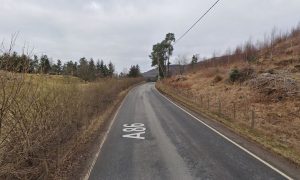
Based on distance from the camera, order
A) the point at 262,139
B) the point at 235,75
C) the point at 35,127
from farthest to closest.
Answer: the point at 235,75 → the point at 262,139 → the point at 35,127

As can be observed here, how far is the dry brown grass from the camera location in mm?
7065

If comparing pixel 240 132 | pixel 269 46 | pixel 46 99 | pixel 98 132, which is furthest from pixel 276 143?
pixel 269 46

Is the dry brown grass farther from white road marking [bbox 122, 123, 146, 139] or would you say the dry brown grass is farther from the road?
white road marking [bbox 122, 123, 146, 139]

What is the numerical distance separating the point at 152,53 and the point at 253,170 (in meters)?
106

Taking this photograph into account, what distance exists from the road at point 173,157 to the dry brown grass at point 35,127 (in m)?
1.24

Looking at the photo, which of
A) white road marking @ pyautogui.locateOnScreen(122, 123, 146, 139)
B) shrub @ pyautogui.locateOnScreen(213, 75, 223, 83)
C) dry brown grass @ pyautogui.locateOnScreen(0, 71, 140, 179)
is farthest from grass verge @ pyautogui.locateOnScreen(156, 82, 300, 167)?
shrub @ pyautogui.locateOnScreen(213, 75, 223, 83)

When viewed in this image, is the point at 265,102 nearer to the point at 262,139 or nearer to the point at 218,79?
the point at 262,139

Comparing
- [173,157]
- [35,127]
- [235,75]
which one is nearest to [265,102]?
[235,75]

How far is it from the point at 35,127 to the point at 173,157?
450 cm

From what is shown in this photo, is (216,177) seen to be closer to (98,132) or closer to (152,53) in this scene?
(98,132)

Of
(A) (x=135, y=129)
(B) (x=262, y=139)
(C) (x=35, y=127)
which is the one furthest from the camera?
(A) (x=135, y=129)

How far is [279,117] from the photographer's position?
75.2ft

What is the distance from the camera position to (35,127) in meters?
9.32

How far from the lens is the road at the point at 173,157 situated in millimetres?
9672
